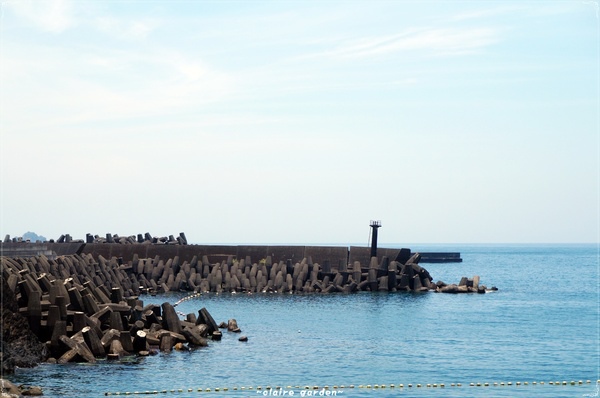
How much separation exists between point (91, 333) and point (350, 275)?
2815 centimetres

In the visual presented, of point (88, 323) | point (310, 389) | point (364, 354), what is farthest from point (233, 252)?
point (310, 389)

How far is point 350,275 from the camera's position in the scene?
50.1 m

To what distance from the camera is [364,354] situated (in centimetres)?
2784

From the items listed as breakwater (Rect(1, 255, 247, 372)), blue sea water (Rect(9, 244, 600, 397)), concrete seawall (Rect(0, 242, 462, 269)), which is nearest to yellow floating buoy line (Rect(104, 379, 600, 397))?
blue sea water (Rect(9, 244, 600, 397))

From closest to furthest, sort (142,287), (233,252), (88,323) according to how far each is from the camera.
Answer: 1. (88,323)
2. (142,287)
3. (233,252)

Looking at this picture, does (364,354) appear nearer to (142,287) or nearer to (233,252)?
(142,287)

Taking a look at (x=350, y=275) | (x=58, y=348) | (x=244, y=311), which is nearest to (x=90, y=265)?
(x=244, y=311)

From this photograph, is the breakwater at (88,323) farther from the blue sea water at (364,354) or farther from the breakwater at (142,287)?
the blue sea water at (364,354)

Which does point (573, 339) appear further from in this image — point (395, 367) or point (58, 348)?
point (58, 348)

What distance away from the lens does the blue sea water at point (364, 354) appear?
70.4 ft

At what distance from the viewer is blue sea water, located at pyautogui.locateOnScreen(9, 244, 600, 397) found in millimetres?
21453

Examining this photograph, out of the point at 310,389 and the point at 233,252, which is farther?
the point at 233,252

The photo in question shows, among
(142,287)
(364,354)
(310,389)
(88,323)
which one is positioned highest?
(142,287)

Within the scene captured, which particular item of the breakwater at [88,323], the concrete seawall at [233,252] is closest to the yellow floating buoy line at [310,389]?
the breakwater at [88,323]
